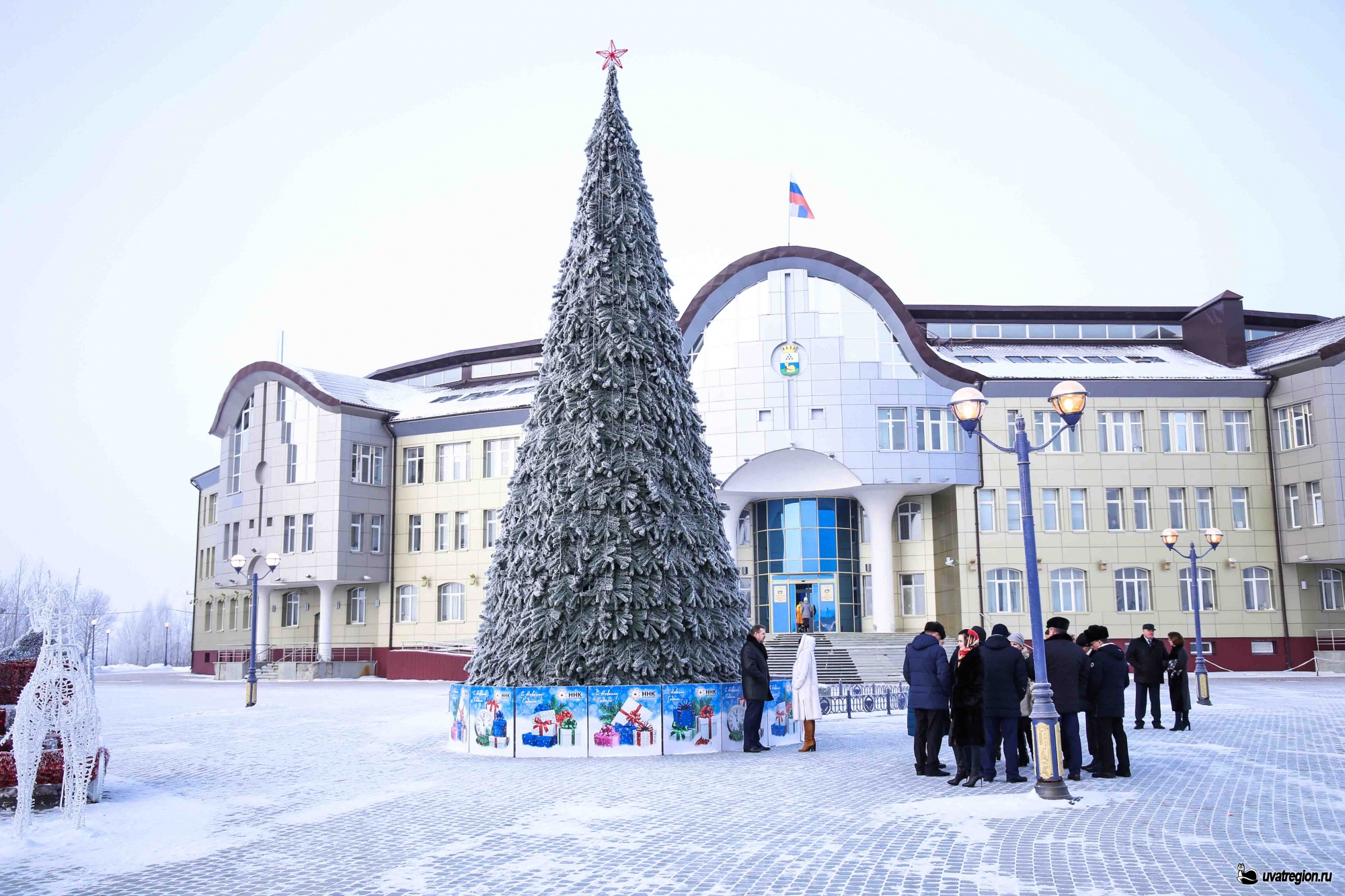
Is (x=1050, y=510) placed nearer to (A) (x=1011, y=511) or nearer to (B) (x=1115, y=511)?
(A) (x=1011, y=511)

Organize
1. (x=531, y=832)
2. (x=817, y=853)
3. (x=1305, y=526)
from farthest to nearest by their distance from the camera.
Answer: (x=1305, y=526) → (x=531, y=832) → (x=817, y=853)

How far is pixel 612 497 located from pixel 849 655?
72.7 ft

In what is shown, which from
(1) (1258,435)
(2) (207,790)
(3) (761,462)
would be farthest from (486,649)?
(1) (1258,435)

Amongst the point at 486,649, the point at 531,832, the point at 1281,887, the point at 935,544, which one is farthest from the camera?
the point at 935,544

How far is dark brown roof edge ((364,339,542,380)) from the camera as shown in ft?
166

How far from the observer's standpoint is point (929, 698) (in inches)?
464

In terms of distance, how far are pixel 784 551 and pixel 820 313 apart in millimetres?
9205

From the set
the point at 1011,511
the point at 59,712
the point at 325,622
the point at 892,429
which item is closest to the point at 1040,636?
the point at 59,712

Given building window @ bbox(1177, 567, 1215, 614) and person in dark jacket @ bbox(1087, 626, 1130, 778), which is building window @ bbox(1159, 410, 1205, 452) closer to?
building window @ bbox(1177, 567, 1215, 614)

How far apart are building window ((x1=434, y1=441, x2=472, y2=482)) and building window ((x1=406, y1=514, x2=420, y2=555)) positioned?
6.56 feet

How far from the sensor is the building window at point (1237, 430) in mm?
38875

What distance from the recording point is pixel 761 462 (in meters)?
39.0

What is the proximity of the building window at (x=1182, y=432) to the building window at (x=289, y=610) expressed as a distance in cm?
3679

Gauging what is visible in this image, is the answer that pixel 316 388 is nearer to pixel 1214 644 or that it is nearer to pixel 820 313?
pixel 820 313
